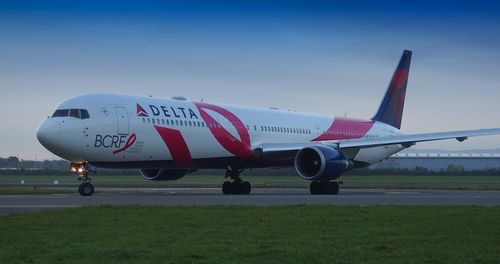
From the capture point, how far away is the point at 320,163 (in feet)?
104

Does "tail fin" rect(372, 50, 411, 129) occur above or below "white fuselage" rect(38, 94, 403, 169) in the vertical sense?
above

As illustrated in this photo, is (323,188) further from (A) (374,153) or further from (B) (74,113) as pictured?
(B) (74,113)

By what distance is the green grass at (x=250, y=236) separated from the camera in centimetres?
1068

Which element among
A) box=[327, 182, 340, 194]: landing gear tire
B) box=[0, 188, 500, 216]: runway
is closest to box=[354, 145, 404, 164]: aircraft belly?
box=[327, 182, 340, 194]: landing gear tire

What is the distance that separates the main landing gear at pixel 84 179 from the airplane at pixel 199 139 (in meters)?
0.04

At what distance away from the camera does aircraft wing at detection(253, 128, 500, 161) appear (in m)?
33.9

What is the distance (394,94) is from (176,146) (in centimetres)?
1803

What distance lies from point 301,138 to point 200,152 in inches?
292

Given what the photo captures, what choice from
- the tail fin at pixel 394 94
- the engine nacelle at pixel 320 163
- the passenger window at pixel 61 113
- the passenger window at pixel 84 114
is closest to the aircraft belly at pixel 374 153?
the tail fin at pixel 394 94

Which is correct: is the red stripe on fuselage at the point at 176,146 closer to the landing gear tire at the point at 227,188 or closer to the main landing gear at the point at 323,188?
the landing gear tire at the point at 227,188

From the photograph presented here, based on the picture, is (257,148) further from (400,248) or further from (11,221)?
(400,248)

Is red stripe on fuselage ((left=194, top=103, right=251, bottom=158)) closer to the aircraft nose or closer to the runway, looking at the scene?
the runway

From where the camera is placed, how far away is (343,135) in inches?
1582

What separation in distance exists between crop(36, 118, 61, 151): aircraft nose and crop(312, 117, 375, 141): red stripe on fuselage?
14778 millimetres
